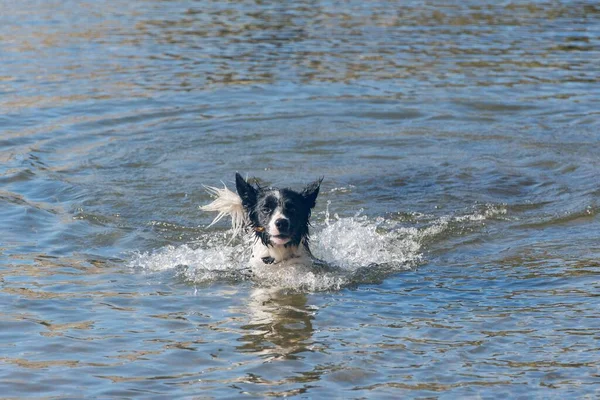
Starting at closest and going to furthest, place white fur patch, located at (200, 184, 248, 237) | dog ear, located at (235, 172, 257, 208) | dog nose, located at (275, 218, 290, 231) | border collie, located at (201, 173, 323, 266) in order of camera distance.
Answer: dog nose, located at (275, 218, 290, 231) < border collie, located at (201, 173, 323, 266) < dog ear, located at (235, 172, 257, 208) < white fur patch, located at (200, 184, 248, 237)

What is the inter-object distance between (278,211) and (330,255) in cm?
145

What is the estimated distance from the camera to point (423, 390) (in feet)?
21.2

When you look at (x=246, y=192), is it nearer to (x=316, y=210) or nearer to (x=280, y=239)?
(x=280, y=239)

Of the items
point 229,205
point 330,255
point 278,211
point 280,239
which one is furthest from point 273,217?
point 330,255

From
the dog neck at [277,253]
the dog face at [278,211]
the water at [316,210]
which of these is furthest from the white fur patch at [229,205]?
the water at [316,210]

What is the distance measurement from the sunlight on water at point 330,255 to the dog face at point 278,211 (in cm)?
31

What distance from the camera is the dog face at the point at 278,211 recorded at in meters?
8.75

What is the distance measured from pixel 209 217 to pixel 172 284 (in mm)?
2261

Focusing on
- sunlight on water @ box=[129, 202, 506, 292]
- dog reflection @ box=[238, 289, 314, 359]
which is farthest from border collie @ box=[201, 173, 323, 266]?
dog reflection @ box=[238, 289, 314, 359]

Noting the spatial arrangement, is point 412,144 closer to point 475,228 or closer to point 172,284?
point 475,228

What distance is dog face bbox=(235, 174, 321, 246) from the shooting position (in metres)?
8.75

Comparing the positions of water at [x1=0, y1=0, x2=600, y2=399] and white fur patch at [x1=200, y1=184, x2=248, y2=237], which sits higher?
white fur patch at [x1=200, y1=184, x2=248, y2=237]

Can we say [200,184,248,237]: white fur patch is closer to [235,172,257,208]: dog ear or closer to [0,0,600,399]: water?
[235,172,257,208]: dog ear

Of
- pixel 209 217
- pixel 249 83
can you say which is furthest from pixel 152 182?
pixel 249 83
